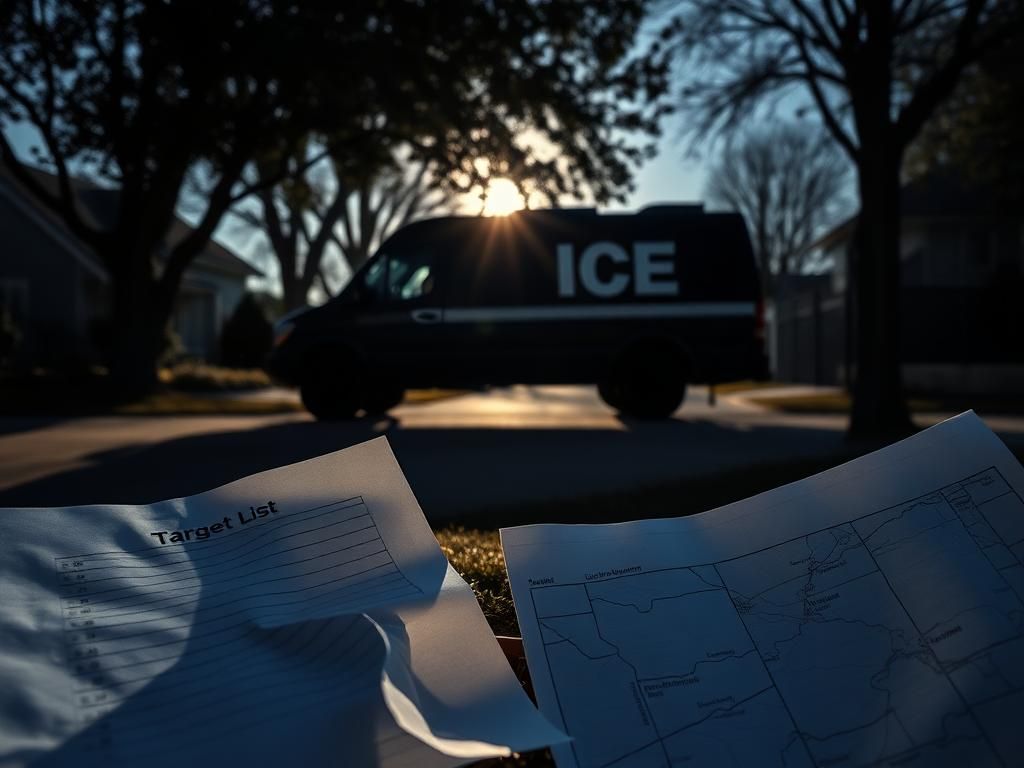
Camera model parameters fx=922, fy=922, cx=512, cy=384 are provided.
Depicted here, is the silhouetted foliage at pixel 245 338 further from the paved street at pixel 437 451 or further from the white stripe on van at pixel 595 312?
the white stripe on van at pixel 595 312

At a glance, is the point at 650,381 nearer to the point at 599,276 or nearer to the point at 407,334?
the point at 599,276

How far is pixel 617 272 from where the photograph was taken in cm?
1034

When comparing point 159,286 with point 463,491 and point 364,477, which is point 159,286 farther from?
point 364,477

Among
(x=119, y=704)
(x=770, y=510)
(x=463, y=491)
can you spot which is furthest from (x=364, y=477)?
(x=463, y=491)

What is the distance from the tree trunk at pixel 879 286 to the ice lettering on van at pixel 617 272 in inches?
89.7

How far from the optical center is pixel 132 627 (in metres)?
0.92

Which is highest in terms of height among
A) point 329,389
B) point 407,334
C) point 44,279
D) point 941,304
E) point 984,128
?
point 984,128

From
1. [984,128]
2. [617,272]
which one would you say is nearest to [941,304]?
[984,128]

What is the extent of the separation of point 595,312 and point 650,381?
101 centimetres

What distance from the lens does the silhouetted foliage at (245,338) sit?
2898 cm

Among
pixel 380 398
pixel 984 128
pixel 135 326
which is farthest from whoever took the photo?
pixel 984 128

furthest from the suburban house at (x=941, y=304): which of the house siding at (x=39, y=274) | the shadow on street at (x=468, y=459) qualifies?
the house siding at (x=39, y=274)

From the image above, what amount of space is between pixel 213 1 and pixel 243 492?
1291 cm

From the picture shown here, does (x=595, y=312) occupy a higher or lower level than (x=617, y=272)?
lower
